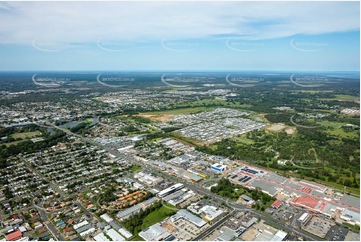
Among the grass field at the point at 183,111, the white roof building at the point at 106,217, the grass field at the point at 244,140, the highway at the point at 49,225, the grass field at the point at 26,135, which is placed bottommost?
the highway at the point at 49,225

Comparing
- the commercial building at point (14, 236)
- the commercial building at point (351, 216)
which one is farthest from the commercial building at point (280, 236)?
the commercial building at point (14, 236)

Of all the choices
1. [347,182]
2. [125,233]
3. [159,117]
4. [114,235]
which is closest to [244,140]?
[347,182]

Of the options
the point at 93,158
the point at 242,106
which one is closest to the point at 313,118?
the point at 242,106

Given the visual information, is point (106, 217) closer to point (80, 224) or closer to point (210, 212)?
point (80, 224)

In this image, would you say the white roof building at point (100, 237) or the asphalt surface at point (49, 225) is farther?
the asphalt surface at point (49, 225)

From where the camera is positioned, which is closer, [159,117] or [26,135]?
[26,135]

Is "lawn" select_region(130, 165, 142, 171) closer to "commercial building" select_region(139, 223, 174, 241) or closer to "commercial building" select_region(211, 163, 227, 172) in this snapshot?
"commercial building" select_region(211, 163, 227, 172)

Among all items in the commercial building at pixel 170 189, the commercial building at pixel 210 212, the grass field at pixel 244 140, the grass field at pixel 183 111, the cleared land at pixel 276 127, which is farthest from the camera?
the grass field at pixel 183 111

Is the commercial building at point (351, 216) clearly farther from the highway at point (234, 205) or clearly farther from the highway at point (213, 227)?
the highway at point (213, 227)

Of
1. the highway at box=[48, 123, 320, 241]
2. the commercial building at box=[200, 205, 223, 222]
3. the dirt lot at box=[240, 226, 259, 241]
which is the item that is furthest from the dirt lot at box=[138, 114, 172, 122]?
the dirt lot at box=[240, 226, 259, 241]
